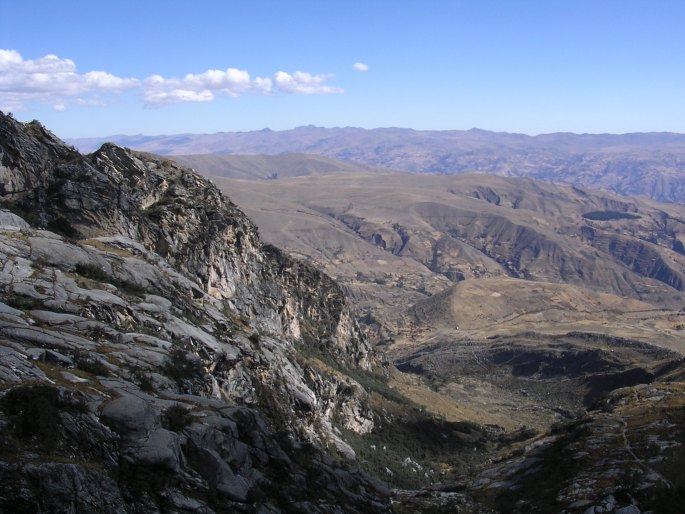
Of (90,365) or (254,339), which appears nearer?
(90,365)

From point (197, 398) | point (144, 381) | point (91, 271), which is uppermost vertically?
point (91, 271)

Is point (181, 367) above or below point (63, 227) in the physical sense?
below

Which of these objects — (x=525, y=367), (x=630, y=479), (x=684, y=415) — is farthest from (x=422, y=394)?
(x=630, y=479)

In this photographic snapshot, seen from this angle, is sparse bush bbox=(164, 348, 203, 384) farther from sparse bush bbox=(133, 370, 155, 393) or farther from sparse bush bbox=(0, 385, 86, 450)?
sparse bush bbox=(0, 385, 86, 450)

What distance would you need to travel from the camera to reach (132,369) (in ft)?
90.6

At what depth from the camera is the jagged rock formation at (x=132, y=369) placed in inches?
720

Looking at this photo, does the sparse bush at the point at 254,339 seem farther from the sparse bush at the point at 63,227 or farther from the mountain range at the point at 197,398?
the sparse bush at the point at 63,227

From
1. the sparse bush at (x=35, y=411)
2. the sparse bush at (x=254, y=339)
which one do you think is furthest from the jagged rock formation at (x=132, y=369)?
the sparse bush at (x=254, y=339)

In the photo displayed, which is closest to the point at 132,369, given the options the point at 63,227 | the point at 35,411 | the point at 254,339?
the point at 35,411

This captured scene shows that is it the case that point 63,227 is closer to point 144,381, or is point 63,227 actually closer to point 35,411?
point 144,381

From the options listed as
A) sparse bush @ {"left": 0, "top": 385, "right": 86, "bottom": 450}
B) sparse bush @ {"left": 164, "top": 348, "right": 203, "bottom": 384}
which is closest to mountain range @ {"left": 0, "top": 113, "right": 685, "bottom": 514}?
sparse bush @ {"left": 0, "top": 385, "right": 86, "bottom": 450}

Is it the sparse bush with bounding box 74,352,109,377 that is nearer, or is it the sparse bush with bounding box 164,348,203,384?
the sparse bush with bounding box 74,352,109,377

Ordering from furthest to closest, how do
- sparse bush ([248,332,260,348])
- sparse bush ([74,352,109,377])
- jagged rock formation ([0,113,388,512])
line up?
sparse bush ([248,332,260,348]), sparse bush ([74,352,109,377]), jagged rock formation ([0,113,388,512])

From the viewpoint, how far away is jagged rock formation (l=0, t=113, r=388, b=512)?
60.0 feet
